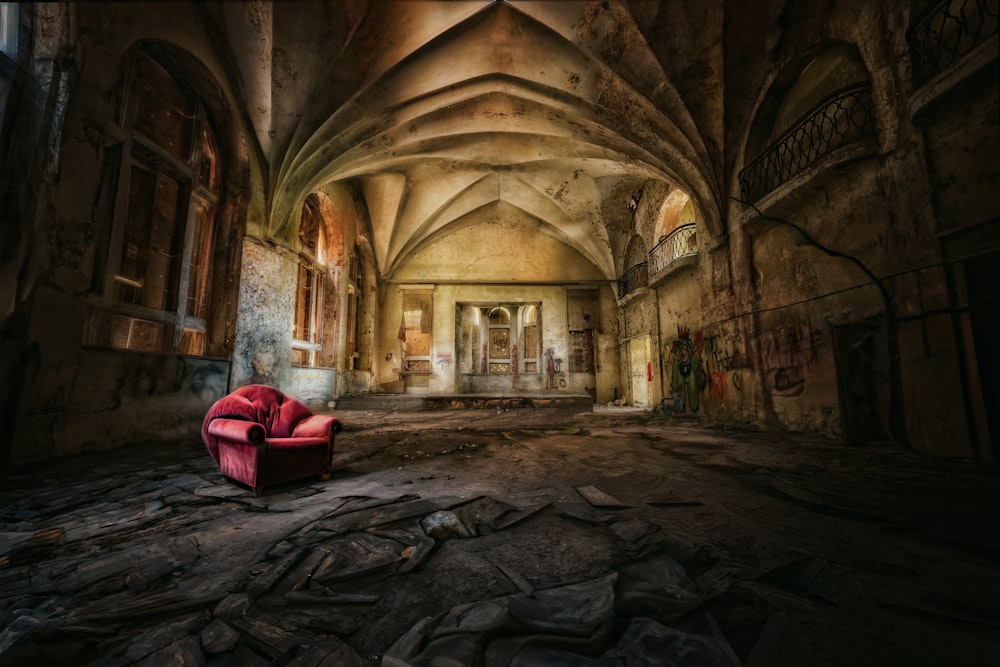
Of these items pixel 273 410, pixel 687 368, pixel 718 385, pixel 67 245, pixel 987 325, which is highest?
pixel 67 245

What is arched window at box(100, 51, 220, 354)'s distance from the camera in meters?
4.77

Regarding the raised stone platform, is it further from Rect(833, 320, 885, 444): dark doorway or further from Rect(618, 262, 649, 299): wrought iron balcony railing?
Rect(833, 320, 885, 444): dark doorway

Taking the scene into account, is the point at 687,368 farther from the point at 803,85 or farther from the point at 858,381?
the point at 803,85

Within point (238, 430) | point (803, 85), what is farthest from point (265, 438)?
point (803, 85)

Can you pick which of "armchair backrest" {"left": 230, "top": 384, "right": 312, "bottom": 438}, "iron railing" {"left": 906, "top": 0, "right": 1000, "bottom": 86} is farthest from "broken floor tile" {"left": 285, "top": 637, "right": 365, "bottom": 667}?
"iron railing" {"left": 906, "top": 0, "right": 1000, "bottom": 86}

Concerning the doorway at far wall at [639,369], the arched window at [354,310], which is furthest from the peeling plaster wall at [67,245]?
the doorway at far wall at [639,369]

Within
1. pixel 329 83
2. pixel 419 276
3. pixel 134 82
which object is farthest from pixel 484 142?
pixel 134 82

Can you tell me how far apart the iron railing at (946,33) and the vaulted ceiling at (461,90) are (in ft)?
10.2

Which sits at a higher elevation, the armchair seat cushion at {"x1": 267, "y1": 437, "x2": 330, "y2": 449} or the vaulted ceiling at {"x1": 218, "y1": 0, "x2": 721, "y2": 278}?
the vaulted ceiling at {"x1": 218, "y1": 0, "x2": 721, "y2": 278}

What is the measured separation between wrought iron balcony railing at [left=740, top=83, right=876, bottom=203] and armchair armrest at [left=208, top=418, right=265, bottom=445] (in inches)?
280

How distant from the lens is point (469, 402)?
384 inches

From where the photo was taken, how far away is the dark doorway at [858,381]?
4680 millimetres

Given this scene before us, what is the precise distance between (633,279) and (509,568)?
1171 cm

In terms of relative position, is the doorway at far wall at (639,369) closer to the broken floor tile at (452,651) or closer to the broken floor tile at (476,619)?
the broken floor tile at (476,619)
